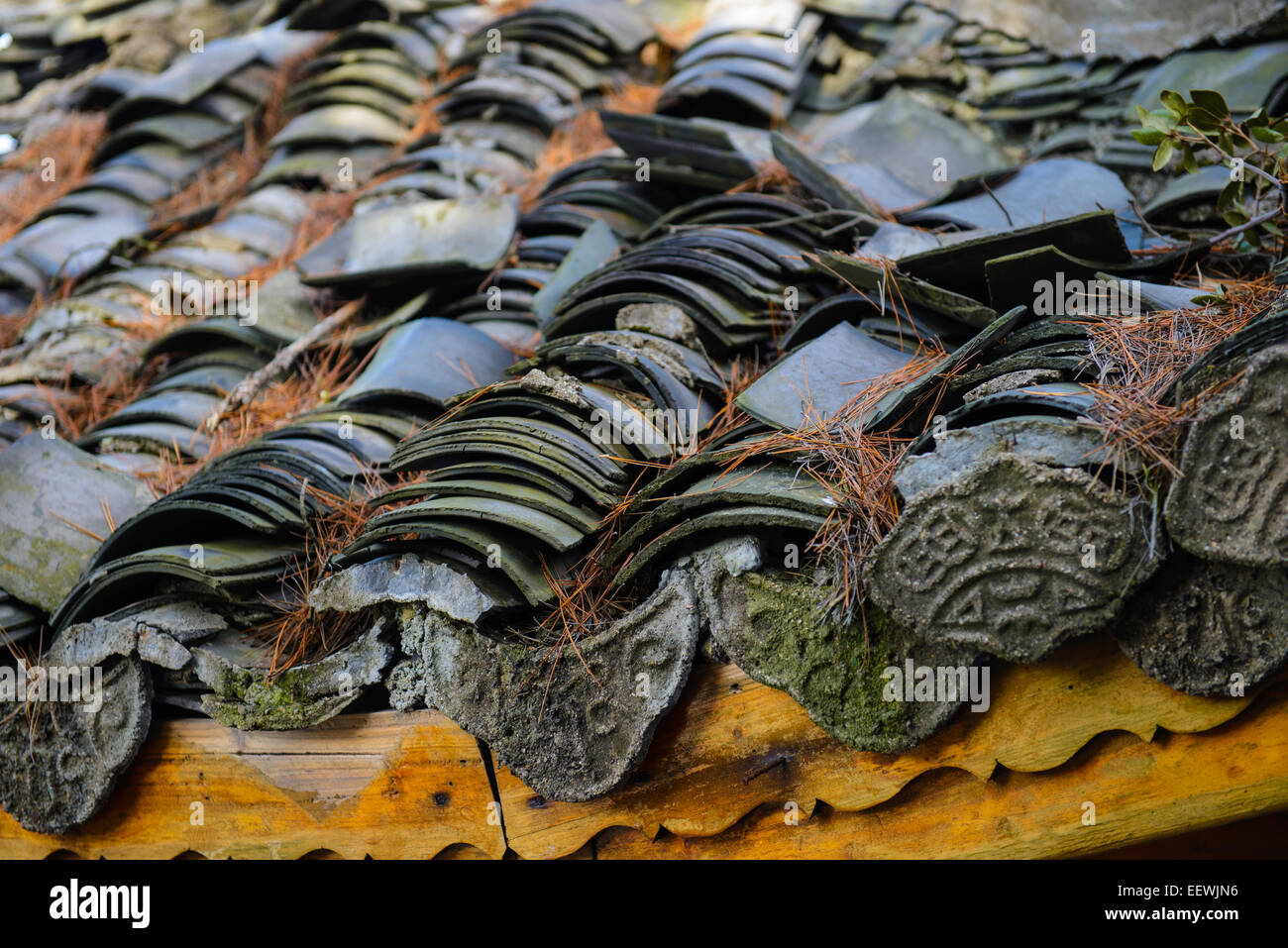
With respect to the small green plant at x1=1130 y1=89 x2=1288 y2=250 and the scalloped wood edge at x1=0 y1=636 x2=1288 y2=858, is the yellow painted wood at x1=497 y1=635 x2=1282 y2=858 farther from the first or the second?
the small green plant at x1=1130 y1=89 x2=1288 y2=250

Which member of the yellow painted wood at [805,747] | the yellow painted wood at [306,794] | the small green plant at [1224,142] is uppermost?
the small green plant at [1224,142]

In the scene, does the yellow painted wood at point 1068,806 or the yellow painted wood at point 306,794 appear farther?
the yellow painted wood at point 306,794

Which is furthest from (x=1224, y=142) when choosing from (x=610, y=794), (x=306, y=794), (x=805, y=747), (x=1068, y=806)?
A: (x=306, y=794)

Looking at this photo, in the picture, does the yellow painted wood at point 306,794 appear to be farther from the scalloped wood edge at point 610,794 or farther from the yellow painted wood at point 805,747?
the yellow painted wood at point 805,747

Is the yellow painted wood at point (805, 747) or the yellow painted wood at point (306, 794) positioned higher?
the yellow painted wood at point (805, 747)

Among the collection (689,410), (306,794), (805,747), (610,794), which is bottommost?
(306,794)

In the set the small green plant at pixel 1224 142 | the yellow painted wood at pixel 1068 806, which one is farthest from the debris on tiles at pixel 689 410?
the yellow painted wood at pixel 1068 806

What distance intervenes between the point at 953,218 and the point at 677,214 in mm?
960

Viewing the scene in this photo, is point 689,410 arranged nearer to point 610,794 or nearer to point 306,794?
point 610,794

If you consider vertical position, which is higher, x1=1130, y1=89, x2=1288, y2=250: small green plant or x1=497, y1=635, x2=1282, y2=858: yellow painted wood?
x1=1130, y1=89, x2=1288, y2=250: small green plant

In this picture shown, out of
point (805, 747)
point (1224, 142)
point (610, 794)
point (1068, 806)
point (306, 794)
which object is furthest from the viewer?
point (306, 794)

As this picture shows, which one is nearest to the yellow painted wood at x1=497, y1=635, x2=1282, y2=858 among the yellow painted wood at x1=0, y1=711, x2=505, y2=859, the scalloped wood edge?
the scalloped wood edge
